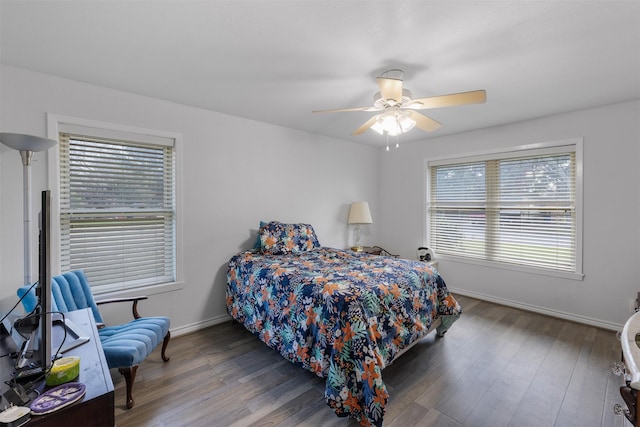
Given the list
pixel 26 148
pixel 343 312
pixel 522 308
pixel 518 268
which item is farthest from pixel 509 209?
pixel 26 148

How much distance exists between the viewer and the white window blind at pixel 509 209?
338 cm

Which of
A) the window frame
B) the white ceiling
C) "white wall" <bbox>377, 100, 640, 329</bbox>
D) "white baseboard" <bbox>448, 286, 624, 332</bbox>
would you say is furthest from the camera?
"white baseboard" <bbox>448, 286, 624, 332</bbox>

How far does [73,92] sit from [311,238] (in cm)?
273

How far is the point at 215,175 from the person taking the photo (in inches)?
127

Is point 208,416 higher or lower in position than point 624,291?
lower

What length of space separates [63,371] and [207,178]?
2.34 m

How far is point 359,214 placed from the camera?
4473 mm

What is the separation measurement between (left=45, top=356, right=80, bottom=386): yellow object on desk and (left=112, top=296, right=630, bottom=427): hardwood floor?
0.97 metres

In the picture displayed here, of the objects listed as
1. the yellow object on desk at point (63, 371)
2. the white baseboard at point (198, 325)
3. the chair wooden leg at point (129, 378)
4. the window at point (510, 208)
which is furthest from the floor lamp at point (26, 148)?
the window at point (510, 208)

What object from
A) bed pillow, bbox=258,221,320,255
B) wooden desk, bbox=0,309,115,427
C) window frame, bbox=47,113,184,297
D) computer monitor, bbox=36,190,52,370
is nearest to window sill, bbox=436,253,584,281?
bed pillow, bbox=258,221,320,255

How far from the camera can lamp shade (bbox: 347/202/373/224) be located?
14.6 feet

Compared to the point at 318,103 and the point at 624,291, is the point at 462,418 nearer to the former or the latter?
the point at 624,291

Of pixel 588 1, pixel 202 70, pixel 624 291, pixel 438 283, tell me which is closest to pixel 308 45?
pixel 202 70

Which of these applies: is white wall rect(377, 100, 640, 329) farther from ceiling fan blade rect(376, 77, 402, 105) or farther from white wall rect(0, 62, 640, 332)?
ceiling fan blade rect(376, 77, 402, 105)
